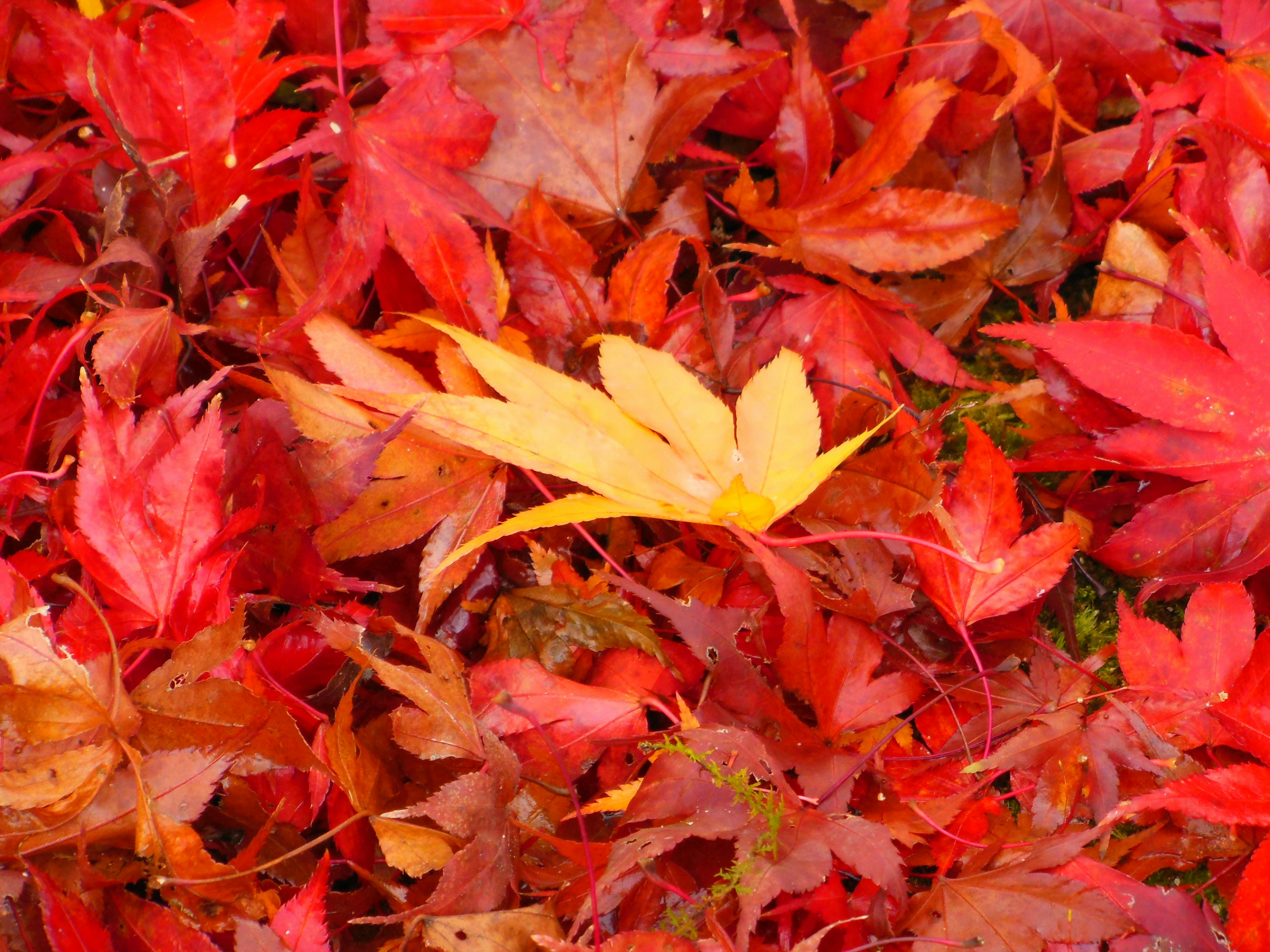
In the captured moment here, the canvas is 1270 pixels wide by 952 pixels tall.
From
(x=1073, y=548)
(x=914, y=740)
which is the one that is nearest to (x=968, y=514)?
(x=1073, y=548)

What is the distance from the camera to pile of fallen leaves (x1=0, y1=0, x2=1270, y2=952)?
0.74 m

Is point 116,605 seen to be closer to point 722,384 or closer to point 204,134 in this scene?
point 204,134

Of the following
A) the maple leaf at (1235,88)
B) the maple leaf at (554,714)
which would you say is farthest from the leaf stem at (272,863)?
the maple leaf at (1235,88)

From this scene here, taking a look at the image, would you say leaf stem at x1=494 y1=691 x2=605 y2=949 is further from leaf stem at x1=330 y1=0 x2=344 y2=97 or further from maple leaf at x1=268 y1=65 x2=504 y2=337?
leaf stem at x1=330 y1=0 x2=344 y2=97

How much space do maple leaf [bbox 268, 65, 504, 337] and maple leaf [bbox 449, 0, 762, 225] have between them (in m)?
0.05

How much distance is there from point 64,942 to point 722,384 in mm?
751

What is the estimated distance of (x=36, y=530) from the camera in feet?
2.96

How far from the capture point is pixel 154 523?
789 millimetres

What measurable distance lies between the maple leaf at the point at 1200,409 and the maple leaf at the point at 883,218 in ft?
0.49

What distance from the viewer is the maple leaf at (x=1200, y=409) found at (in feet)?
2.76

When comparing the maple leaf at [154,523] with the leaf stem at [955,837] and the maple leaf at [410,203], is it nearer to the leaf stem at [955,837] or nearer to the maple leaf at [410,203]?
the maple leaf at [410,203]

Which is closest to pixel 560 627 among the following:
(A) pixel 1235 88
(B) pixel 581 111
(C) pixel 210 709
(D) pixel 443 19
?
(C) pixel 210 709

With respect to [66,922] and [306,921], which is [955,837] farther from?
[66,922]

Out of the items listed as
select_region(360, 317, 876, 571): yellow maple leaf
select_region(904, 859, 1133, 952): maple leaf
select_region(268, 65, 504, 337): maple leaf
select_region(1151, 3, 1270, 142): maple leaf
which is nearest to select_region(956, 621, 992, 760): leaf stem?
select_region(904, 859, 1133, 952): maple leaf
